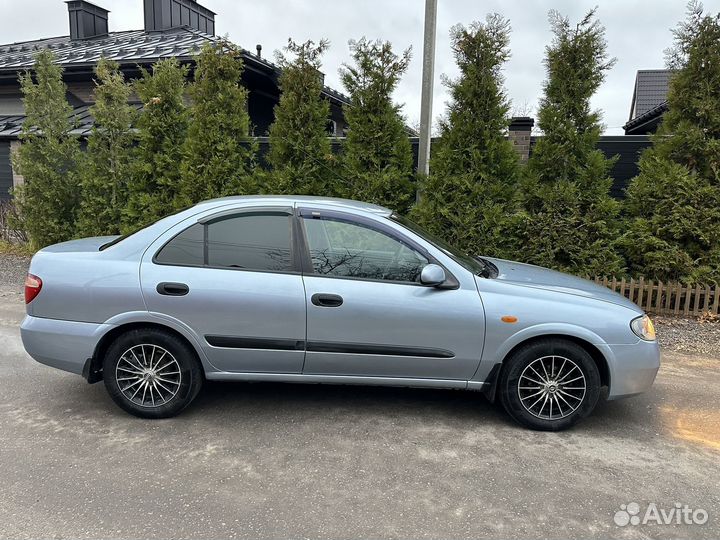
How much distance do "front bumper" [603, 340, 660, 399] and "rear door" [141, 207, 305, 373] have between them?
220 cm

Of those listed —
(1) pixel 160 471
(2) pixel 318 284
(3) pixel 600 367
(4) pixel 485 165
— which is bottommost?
(1) pixel 160 471

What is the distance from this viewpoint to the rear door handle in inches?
152

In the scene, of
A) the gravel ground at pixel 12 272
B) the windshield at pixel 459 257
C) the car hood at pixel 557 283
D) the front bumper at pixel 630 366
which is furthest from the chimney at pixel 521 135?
the gravel ground at pixel 12 272

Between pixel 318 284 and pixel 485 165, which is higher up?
pixel 485 165

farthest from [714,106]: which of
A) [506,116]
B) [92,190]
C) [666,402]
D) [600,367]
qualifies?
[92,190]

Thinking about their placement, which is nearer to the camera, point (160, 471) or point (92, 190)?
point (160, 471)

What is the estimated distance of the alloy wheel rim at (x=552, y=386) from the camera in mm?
3857

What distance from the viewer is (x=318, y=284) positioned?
3869mm

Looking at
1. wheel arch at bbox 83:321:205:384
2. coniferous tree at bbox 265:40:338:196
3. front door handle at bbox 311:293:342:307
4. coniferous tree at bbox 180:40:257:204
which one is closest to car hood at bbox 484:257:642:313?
front door handle at bbox 311:293:342:307

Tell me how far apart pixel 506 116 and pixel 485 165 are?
73 centimetres

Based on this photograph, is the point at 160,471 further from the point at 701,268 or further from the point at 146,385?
the point at 701,268

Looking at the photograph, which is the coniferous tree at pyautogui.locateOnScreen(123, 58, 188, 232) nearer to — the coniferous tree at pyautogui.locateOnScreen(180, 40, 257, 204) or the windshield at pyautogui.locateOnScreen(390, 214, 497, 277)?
the coniferous tree at pyautogui.locateOnScreen(180, 40, 257, 204)

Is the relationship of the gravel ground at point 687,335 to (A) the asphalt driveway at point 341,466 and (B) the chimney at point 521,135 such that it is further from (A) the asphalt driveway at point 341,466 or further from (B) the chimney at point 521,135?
(B) the chimney at point 521,135

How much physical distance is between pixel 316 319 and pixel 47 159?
892cm
